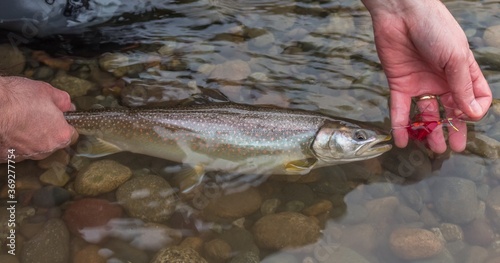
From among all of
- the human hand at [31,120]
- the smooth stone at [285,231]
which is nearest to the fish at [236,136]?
the human hand at [31,120]

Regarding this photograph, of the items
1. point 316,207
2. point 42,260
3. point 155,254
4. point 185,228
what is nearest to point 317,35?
point 316,207

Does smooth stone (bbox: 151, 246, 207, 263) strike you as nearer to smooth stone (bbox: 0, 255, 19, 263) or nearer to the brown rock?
the brown rock

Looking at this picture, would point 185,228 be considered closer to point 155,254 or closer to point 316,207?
point 155,254

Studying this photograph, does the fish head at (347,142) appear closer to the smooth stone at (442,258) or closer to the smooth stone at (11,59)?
the smooth stone at (442,258)

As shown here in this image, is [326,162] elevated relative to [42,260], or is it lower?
elevated

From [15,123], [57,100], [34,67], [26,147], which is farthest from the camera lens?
[34,67]

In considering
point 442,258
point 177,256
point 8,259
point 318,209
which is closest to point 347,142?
point 318,209
